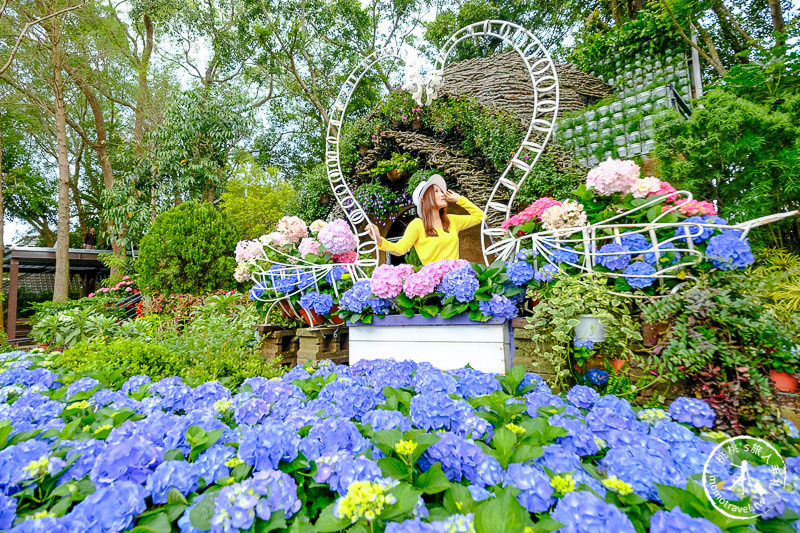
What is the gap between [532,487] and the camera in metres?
0.62

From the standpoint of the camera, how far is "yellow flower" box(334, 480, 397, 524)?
552 mm

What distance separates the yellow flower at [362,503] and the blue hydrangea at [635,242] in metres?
1.58

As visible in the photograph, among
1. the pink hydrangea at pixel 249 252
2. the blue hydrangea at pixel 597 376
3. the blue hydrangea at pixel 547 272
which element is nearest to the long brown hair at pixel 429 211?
the blue hydrangea at pixel 547 272

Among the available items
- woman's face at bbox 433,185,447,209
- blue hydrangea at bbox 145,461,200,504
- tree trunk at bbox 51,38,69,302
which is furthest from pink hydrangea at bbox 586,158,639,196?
tree trunk at bbox 51,38,69,302

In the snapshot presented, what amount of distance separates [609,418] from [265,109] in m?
15.5

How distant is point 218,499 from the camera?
0.58 metres

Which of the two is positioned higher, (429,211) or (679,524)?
(429,211)

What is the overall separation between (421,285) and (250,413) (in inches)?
50.7

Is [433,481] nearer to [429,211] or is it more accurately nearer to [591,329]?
[591,329]

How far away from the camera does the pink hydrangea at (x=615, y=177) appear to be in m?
1.95

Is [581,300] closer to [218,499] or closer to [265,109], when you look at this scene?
[218,499]

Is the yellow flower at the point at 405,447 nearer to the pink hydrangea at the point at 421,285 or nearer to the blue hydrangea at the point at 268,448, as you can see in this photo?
the blue hydrangea at the point at 268,448

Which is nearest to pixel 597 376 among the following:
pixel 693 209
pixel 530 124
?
pixel 693 209

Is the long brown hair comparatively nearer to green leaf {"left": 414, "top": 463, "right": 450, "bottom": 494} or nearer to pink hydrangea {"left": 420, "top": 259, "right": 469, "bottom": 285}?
pink hydrangea {"left": 420, "top": 259, "right": 469, "bottom": 285}
